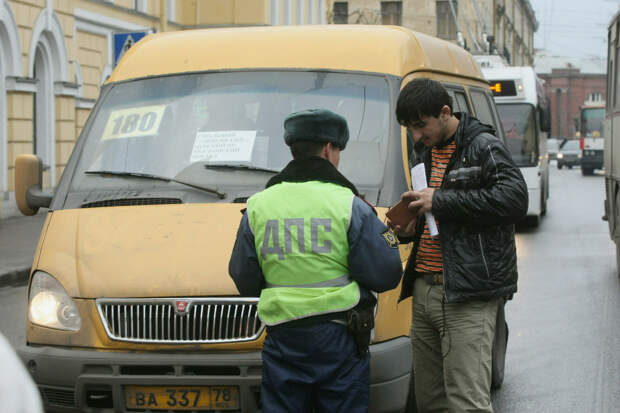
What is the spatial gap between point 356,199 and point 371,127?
1.83 metres

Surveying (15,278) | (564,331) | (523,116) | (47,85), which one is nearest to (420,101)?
(564,331)

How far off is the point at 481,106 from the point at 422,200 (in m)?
2.90

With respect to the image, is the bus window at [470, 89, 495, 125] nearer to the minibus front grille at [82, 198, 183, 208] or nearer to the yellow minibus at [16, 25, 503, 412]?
the yellow minibus at [16, 25, 503, 412]

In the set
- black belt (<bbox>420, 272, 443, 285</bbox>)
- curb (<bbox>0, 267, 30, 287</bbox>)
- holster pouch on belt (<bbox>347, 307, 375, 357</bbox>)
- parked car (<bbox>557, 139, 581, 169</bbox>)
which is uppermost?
black belt (<bbox>420, 272, 443, 285</bbox>)

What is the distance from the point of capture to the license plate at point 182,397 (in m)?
4.11

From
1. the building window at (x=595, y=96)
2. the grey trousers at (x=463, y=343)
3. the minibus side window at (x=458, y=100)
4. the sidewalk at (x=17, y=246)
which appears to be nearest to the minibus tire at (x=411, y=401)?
the grey trousers at (x=463, y=343)

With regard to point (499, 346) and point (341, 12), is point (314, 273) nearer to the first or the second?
point (499, 346)

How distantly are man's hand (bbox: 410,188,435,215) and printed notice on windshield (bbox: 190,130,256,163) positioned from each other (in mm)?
1405

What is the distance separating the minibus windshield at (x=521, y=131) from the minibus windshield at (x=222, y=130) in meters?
13.1

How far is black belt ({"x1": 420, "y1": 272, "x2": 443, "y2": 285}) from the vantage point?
393 cm

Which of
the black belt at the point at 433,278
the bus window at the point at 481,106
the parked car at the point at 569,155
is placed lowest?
the parked car at the point at 569,155

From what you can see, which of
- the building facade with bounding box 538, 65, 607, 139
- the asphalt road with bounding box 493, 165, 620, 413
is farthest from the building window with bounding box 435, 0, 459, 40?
the building facade with bounding box 538, 65, 607, 139

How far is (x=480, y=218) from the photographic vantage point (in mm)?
3715

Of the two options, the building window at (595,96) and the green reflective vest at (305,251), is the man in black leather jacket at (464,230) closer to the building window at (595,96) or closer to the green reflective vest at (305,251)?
the green reflective vest at (305,251)
